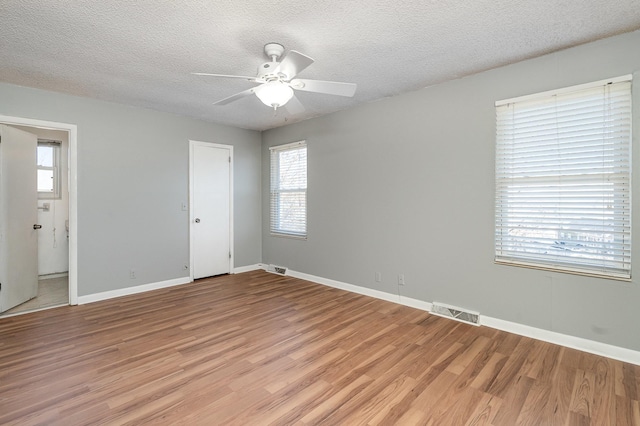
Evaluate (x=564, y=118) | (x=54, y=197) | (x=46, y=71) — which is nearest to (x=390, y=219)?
(x=564, y=118)

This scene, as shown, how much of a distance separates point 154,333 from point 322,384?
1871 mm

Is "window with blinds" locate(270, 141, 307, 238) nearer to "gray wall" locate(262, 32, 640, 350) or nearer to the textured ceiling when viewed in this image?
"gray wall" locate(262, 32, 640, 350)

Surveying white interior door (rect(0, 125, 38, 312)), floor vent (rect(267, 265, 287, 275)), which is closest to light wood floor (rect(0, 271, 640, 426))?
white interior door (rect(0, 125, 38, 312))

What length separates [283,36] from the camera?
2.39 m

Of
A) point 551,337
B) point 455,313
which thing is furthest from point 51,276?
point 551,337

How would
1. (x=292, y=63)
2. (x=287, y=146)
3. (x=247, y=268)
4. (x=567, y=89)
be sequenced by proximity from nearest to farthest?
1. (x=292, y=63)
2. (x=567, y=89)
3. (x=287, y=146)
4. (x=247, y=268)

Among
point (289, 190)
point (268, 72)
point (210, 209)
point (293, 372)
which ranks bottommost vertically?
point (293, 372)

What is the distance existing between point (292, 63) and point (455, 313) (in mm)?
2996

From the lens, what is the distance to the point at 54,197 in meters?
5.16

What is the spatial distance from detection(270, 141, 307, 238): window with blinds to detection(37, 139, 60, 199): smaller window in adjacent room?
369 cm

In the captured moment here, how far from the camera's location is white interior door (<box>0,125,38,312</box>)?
11.5ft

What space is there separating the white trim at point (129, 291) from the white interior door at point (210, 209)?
0.95ft

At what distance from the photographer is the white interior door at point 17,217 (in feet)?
11.5

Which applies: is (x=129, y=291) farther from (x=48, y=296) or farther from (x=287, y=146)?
(x=287, y=146)
